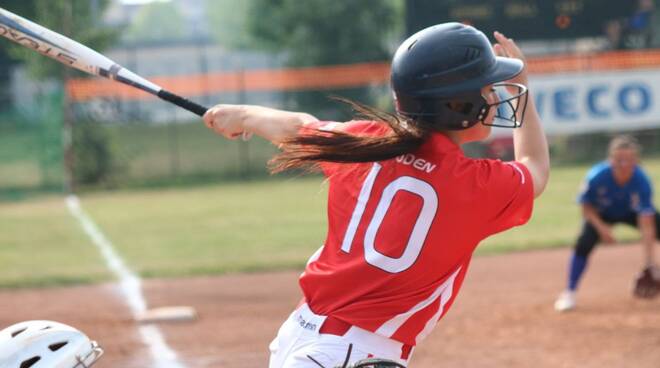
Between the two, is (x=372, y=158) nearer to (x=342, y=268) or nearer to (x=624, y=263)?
(x=342, y=268)

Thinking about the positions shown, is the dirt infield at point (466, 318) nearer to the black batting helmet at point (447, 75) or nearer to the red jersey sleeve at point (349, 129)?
the red jersey sleeve at point (349, 129)

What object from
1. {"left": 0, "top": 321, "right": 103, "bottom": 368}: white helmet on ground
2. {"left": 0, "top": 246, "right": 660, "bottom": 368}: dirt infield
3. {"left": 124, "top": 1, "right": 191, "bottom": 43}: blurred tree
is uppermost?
{"left": 0, "top": 321, "right": 103, "bottom": 368}: white helmet on ground

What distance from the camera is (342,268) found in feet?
9.87

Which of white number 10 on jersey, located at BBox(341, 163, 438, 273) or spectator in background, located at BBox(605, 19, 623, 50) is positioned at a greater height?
white number 10 on jersey, located at BBox(341, 163, 438, 273)

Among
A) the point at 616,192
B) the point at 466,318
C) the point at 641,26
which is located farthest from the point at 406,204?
the point at 641,26

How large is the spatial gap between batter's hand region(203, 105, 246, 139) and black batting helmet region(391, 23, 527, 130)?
667mm

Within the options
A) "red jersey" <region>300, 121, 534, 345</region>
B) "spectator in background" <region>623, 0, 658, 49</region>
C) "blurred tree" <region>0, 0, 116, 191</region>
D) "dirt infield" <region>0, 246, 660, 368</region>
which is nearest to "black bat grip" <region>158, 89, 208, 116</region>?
"red jersey" <region>300, 121, 534, 345</region>

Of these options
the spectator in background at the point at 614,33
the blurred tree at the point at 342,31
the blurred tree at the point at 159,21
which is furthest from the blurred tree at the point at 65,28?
the blurred tree at the point at 159,21

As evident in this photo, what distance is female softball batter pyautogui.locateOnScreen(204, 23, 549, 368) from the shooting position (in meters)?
2.97

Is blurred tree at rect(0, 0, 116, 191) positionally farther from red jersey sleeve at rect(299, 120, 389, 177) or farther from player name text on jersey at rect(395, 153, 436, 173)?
player name text on jersey at rect(395, 153, 436, 173)

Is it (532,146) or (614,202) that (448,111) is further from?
(614,202)

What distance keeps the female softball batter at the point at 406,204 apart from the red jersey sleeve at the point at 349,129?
1cm

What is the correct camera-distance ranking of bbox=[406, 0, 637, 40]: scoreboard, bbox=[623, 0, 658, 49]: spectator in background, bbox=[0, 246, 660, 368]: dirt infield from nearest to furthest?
bbox=[0, 246, 660, 368]: dirt infield
bbox=[406, 0, 637, 40]: scoreboard
bbox=[623, 0, 658, 49]: spectator in background

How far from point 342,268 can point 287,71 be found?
23741 mm
